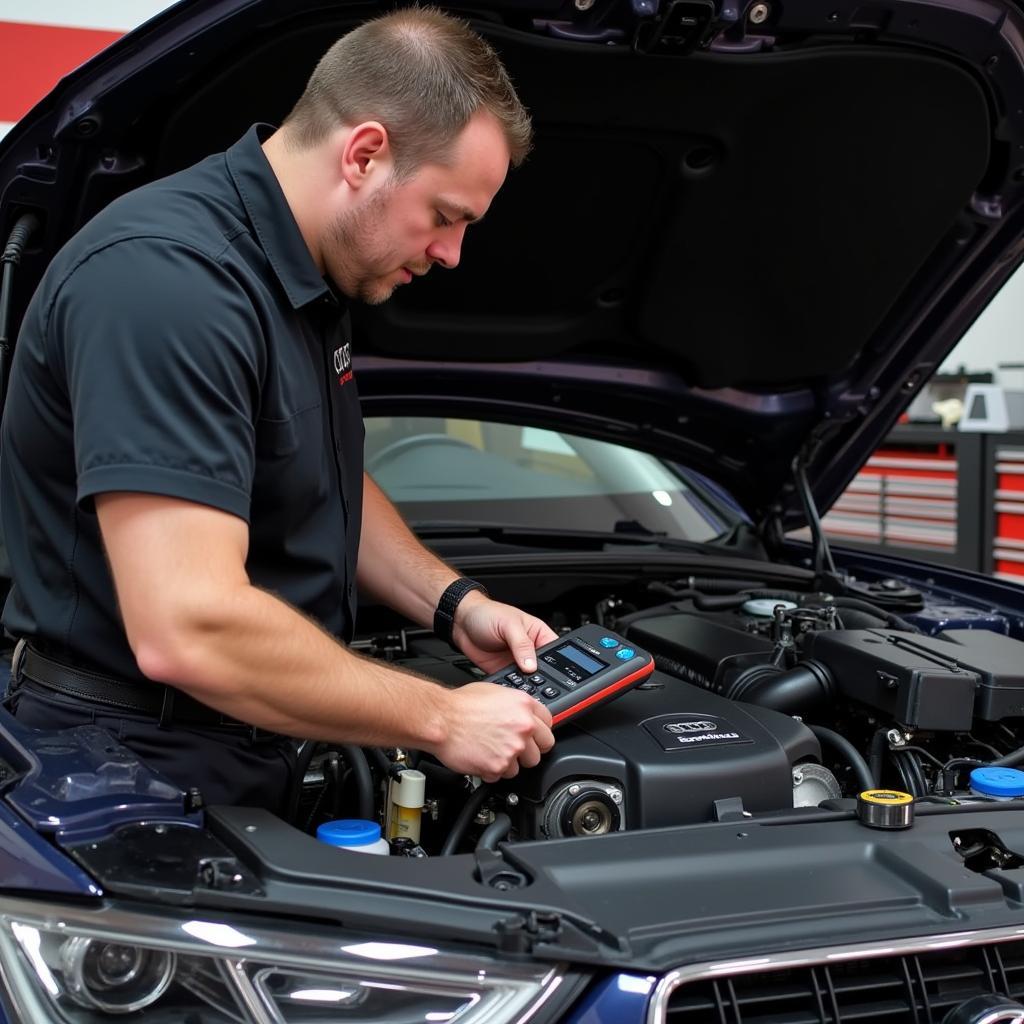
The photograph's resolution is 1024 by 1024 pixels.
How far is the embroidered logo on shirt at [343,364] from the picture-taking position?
152 cm

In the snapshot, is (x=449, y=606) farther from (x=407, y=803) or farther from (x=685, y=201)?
(x=685, y=201)

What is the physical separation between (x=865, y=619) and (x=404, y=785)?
37.0 inches

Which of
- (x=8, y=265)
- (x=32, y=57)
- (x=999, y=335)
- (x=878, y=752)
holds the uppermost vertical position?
(x=32, y=57)

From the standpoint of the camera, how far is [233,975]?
98 cm

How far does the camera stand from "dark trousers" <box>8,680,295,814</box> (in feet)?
4.28

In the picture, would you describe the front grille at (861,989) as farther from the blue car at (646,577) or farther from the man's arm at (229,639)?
the man's arm at (229,639)

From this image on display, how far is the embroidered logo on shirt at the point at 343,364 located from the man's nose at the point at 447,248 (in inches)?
7.2

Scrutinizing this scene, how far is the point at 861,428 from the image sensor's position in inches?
97.5

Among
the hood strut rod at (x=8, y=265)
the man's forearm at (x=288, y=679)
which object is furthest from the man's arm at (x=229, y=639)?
the hood strut rod at (x=8, y=265)

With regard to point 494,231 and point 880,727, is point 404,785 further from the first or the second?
point 494,231

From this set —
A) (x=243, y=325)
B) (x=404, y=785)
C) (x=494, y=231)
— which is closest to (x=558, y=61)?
(x=494, y=231)

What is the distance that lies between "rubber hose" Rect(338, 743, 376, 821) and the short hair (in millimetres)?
684

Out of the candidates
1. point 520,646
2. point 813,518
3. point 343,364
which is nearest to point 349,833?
point 520,646

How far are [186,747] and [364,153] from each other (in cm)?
68
